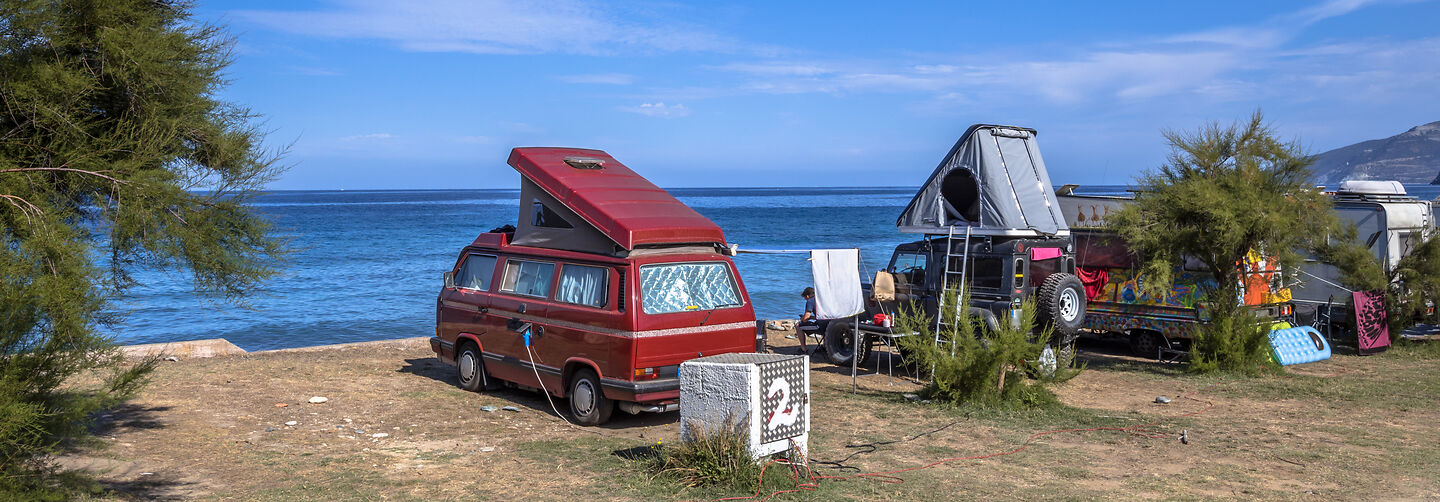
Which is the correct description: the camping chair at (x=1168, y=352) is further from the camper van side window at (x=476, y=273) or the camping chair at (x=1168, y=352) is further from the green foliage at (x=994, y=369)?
the camper van side window at (x=476, y=273)

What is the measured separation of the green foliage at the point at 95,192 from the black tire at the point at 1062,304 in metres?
9.32

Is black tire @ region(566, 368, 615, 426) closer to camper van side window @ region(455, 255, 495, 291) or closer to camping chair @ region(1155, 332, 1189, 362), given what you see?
camper van side window @ region(455, 255, 495, 291)

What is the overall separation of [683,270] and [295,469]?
3.95 meters

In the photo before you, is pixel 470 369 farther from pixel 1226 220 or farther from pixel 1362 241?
pixel 1362 241

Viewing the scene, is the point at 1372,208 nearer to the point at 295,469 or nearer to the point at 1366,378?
the point at 1366,378

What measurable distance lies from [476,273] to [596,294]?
255cm

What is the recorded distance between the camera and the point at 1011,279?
13148 millimetres

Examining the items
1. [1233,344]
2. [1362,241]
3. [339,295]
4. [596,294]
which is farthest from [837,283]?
[339,295]

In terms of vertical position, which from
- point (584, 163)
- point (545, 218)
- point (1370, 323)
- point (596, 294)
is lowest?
point (1370, 323)

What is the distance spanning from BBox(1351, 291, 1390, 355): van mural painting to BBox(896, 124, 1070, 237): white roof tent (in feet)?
16.2

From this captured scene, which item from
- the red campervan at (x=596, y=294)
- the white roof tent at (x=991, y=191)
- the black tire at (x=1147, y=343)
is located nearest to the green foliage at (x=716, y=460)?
the red campervan at (x=596, y=294)

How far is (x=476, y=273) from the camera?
1191 cm

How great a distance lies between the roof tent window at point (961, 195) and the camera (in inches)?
563

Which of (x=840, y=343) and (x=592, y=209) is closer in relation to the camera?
(x=592, y=209)
